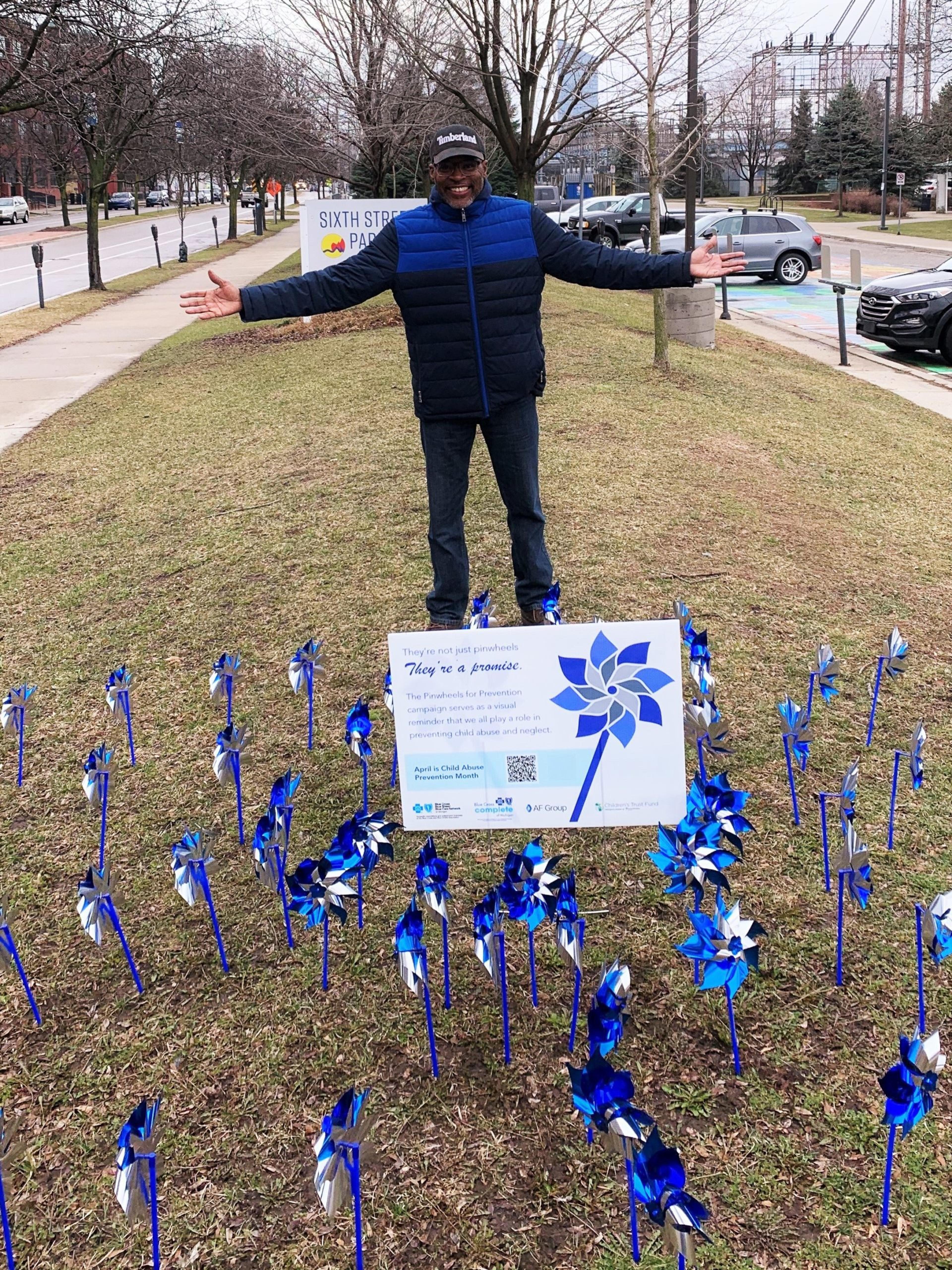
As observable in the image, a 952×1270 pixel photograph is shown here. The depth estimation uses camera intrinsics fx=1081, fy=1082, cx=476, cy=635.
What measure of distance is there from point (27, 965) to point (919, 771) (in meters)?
2.61

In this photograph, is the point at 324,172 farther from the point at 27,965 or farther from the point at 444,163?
the point at 27,965

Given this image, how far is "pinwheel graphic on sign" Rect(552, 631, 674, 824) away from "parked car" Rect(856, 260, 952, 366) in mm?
12958

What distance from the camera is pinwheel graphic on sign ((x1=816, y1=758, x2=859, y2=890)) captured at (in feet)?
8.99

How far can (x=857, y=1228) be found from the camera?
2.10m

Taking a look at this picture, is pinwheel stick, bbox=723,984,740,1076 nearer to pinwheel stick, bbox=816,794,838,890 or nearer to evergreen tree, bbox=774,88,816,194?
pinwheel stick, bbox=816,794,838,890

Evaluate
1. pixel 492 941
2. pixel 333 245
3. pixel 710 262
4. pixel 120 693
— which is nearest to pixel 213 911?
pixel 492 941

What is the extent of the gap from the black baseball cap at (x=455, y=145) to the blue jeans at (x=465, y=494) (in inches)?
33.3

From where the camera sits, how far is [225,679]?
396cm

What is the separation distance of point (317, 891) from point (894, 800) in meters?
1.77

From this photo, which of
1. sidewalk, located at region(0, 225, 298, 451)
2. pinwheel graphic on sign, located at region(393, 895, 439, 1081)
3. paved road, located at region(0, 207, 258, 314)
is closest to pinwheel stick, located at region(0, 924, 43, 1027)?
pinwheel graphic on sign, located at region(393, 895, 439, 1081)

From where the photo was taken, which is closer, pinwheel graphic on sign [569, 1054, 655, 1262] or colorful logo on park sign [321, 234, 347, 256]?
pinwheel graphic on sign [569, 1054, 655, 1262]

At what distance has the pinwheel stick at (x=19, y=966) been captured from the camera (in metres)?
2.47

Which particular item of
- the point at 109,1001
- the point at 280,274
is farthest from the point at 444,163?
the point at 280,274

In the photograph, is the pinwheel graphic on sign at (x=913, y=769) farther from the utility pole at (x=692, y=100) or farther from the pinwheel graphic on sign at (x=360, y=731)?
the utility pole at (x=692, y=100)
